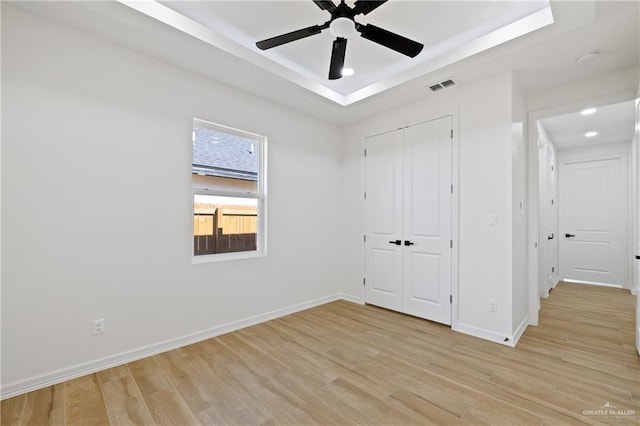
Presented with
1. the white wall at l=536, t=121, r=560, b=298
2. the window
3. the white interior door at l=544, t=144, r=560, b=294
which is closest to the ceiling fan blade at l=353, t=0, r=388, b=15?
the window

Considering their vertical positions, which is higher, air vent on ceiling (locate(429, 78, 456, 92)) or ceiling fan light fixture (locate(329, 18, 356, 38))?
air vent on ceiling (locate(429, 78, 456, 92))

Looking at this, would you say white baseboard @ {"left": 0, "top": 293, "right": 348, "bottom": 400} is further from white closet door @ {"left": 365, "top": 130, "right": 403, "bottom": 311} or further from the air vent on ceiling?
the air vent on ceiling

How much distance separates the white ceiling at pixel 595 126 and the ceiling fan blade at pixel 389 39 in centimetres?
251

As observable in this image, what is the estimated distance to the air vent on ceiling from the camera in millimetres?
3033

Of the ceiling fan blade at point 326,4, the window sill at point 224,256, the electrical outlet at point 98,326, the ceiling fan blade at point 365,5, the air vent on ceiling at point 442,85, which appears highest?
the air vent on ceiling at point 442,85

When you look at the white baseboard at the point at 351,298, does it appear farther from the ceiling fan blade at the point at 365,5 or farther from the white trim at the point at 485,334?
the ceiling fan blade at the point at 365,5

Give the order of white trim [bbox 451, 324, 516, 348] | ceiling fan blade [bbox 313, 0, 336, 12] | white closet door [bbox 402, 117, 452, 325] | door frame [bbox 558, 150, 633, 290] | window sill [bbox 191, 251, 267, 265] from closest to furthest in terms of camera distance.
Answer: ceiling fan blade [bbox 313, 0, 336, 12]
white trim [bbox 451, 324, 516, 348]
window sill [bbox 191, 251, 267, 265]
white closet door [bbox 402, 117, 452, 325]
door frame [bbox 558, 150, 633, 290]

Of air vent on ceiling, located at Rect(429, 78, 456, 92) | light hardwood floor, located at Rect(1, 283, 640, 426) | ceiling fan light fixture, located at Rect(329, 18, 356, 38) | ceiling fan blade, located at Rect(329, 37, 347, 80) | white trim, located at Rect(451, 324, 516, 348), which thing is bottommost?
light hardwood floor, located at Rect(1, 283, 640, 426)

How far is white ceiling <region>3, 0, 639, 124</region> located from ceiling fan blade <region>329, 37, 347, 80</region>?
1.39 ft

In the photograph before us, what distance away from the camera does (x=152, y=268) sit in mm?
2627

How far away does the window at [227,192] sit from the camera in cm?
304

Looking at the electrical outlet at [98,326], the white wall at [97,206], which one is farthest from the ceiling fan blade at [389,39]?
the electrical outlet at [98,326]

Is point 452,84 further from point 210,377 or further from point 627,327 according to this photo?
point 210,377

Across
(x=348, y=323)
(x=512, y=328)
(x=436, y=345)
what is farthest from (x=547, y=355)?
(x=348, y=323)
